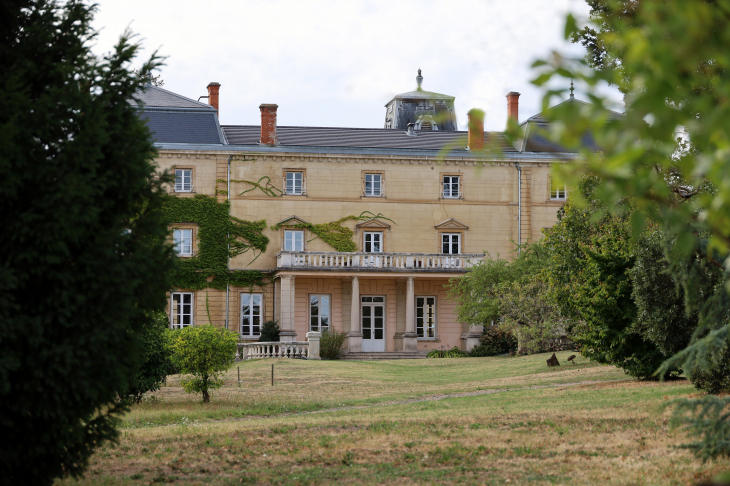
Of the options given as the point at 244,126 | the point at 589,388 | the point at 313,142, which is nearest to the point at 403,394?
the point at 589,388

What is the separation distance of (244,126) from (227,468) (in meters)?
32.6

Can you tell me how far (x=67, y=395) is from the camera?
6.38 meters

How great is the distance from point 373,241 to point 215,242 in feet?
24.9

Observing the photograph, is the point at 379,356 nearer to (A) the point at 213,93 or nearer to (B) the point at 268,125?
(B) the point at 268,125

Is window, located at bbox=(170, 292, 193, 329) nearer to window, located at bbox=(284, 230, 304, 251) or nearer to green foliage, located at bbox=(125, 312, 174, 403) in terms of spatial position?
window, located at bbox=(284, 230, 304, 251)

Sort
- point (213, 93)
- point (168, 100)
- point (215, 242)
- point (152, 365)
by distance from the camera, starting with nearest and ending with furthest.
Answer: point (152, 365) < point (215, 242) < point (168, 100) < point (213, 93)

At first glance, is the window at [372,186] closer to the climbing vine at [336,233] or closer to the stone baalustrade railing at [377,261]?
the climbing vine at [336,233]

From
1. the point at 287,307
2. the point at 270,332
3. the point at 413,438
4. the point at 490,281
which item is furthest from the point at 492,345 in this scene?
the point at 413,438

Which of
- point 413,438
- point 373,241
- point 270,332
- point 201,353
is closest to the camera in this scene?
point 413,438

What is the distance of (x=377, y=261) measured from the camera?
35.7 meters

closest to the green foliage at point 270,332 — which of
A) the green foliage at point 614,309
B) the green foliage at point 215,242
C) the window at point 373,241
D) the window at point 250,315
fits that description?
the window at point 250,315

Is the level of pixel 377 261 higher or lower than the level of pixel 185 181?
lower

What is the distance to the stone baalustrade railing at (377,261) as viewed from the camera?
3506 cm

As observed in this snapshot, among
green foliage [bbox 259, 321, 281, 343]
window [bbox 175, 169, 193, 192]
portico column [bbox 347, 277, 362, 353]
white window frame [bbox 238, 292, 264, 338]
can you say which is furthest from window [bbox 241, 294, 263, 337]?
window [bbox 175, 169, 193, 192]
